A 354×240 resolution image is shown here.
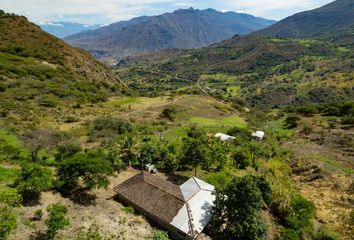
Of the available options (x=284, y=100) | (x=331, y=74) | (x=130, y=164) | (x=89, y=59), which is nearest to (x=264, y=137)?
(x=130, y=164)

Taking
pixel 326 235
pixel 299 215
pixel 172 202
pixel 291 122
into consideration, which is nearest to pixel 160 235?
pixel 172 202

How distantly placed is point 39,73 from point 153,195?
170 feet

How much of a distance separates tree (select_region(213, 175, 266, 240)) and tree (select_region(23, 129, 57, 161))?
17.4 metres

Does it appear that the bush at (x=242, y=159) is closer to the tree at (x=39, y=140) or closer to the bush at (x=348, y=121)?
the tree at (x=39, y=140)

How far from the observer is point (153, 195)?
82.2ft

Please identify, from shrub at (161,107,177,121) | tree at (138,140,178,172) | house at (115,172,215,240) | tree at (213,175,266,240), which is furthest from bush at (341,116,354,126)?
tree at (213,175,266,240)

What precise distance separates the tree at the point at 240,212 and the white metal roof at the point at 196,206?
3.67ft

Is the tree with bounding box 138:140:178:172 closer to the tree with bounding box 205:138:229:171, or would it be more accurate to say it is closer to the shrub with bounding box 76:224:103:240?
the tree with bounding box 205:138:229:171

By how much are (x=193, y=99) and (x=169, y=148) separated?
131 feet

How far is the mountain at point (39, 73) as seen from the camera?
2090 inches

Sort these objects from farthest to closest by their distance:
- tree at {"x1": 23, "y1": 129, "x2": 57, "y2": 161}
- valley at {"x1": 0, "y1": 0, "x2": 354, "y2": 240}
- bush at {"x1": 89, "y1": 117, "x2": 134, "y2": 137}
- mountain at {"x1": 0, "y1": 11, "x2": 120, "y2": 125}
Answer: mountain at {"x1": 0, "y1": 11, "x2": 120, "y2": 125}, bush at {"x1": 89, "y1": 117, "x2": 134, "y2": 137}, tree at {"x1": 23, "y1": 129, "x2": 57, "y2": 161}, valley at {"x1": 0, "y1": 0, "x2": 354, "y2": 240}

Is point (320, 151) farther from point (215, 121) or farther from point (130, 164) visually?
point (130, 164)

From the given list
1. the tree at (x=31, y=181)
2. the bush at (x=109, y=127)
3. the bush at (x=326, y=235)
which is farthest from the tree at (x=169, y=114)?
the tree at (x=31, y=181)

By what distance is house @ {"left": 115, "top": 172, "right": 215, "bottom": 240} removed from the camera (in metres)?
22.6
